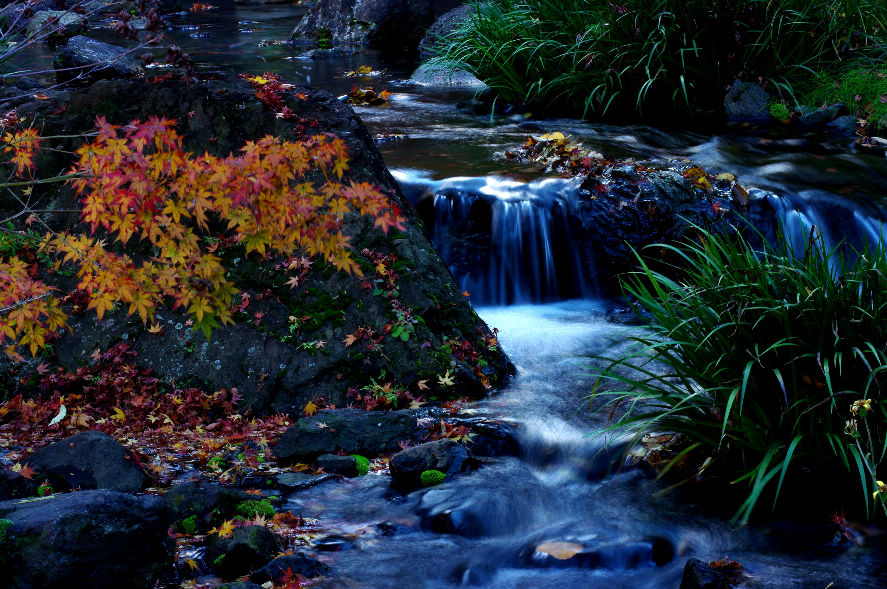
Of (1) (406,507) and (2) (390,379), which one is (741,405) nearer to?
(1) (406,507)

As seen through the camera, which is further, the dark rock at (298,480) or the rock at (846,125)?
the rock at (846,125)

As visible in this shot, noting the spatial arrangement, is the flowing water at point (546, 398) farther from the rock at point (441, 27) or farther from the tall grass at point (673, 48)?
the rock at point (441, 27)

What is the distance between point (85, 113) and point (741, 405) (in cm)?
520

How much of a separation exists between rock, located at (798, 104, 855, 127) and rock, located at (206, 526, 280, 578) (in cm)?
890

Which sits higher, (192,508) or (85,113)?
(85,113)

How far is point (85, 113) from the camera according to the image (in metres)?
6.11

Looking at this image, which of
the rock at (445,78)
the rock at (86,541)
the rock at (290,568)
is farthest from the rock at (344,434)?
the rock at (445,78)

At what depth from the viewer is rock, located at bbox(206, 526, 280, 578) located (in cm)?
324

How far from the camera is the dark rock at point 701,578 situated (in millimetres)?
3051

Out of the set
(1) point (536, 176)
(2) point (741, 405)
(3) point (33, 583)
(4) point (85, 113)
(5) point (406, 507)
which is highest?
(4) point (85, 113)

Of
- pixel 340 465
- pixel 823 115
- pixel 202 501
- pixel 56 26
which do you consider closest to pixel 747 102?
pixel 823 115

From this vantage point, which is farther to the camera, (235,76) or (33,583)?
(235,76)

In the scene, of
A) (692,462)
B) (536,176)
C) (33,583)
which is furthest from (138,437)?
(536,176)

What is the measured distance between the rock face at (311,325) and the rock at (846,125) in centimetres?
621
